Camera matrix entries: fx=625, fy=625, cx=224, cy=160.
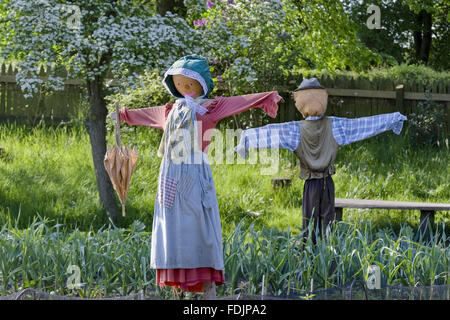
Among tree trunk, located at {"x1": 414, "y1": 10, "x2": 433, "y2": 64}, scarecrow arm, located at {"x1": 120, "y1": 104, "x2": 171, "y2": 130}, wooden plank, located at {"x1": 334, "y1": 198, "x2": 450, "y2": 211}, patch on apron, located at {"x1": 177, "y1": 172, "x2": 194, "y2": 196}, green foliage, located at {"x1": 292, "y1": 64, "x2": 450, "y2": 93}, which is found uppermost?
tree trunk, located at {"x1": 414, "y1": 10, "x2": 433, "y2": 64}

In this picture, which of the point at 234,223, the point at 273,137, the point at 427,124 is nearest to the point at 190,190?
the point at 273,137

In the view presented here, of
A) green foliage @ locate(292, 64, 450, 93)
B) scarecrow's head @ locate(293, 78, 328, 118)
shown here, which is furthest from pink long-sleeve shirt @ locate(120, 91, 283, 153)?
green foliage @ locate(292, 64, 450, 93)

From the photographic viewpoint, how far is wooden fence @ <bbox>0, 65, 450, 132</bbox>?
10758 millimetres

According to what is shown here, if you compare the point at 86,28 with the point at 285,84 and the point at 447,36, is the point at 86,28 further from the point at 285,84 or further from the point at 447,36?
the point at 447,36

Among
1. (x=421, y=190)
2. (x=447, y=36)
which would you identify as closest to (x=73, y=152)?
(x=421, y=190)

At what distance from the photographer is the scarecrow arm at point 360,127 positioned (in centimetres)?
432

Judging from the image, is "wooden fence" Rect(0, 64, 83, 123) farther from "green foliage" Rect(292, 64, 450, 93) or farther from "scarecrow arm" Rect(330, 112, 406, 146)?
"scarecrow arm" Rect(330, 112, 406, 146)

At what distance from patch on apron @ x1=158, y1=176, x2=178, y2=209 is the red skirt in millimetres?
370

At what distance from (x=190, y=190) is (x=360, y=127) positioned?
1.46 m

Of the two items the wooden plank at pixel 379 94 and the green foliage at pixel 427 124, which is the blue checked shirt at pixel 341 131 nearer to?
the green foliage at pixel 427 124

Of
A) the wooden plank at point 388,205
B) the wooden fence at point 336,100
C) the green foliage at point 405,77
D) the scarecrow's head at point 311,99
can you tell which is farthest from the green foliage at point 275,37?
the scarecrow's head at point 311,99

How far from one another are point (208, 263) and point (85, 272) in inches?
41.5

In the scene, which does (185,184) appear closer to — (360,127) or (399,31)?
(360,127)

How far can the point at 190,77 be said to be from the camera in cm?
367
